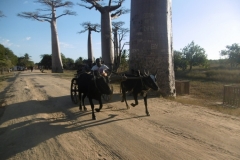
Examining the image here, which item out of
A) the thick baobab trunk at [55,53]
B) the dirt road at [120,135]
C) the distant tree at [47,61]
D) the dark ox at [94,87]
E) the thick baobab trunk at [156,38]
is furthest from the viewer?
the distant tree at [47,61]

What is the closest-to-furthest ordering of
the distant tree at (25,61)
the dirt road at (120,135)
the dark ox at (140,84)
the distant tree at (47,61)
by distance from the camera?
the dirt road at (120,135), the dark ox at (140,84), the distant tree at (47,61), the distant tree at (25,61)

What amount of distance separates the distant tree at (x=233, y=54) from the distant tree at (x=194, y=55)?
18.4 feet

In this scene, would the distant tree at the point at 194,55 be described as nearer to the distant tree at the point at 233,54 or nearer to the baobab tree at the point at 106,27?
the distant tree at the point at 233,54

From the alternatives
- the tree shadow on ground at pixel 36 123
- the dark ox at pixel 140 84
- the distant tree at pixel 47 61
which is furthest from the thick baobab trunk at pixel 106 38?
the distant tree at pixel 47 61

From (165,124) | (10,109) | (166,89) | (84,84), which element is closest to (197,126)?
(165,124)

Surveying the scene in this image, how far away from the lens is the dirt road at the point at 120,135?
3.59 meters

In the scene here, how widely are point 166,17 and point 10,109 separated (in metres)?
7.41

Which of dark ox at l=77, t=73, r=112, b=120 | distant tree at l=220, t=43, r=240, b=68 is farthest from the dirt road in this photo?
distant tree at l=220, t=43, r=240, b=68

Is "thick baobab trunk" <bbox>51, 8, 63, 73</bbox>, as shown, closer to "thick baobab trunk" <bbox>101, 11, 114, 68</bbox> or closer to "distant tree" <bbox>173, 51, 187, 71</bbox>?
"thick baobab trunk" <bbox>101, 11, 114, 68</bbox>

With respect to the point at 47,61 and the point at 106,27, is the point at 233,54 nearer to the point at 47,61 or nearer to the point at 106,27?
the point at 106,27

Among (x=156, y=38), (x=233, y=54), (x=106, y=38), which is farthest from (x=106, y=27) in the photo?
(x=233, y=54)

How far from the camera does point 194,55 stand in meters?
39.2

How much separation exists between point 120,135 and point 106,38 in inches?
759

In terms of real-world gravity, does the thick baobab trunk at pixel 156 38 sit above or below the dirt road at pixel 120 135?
above
